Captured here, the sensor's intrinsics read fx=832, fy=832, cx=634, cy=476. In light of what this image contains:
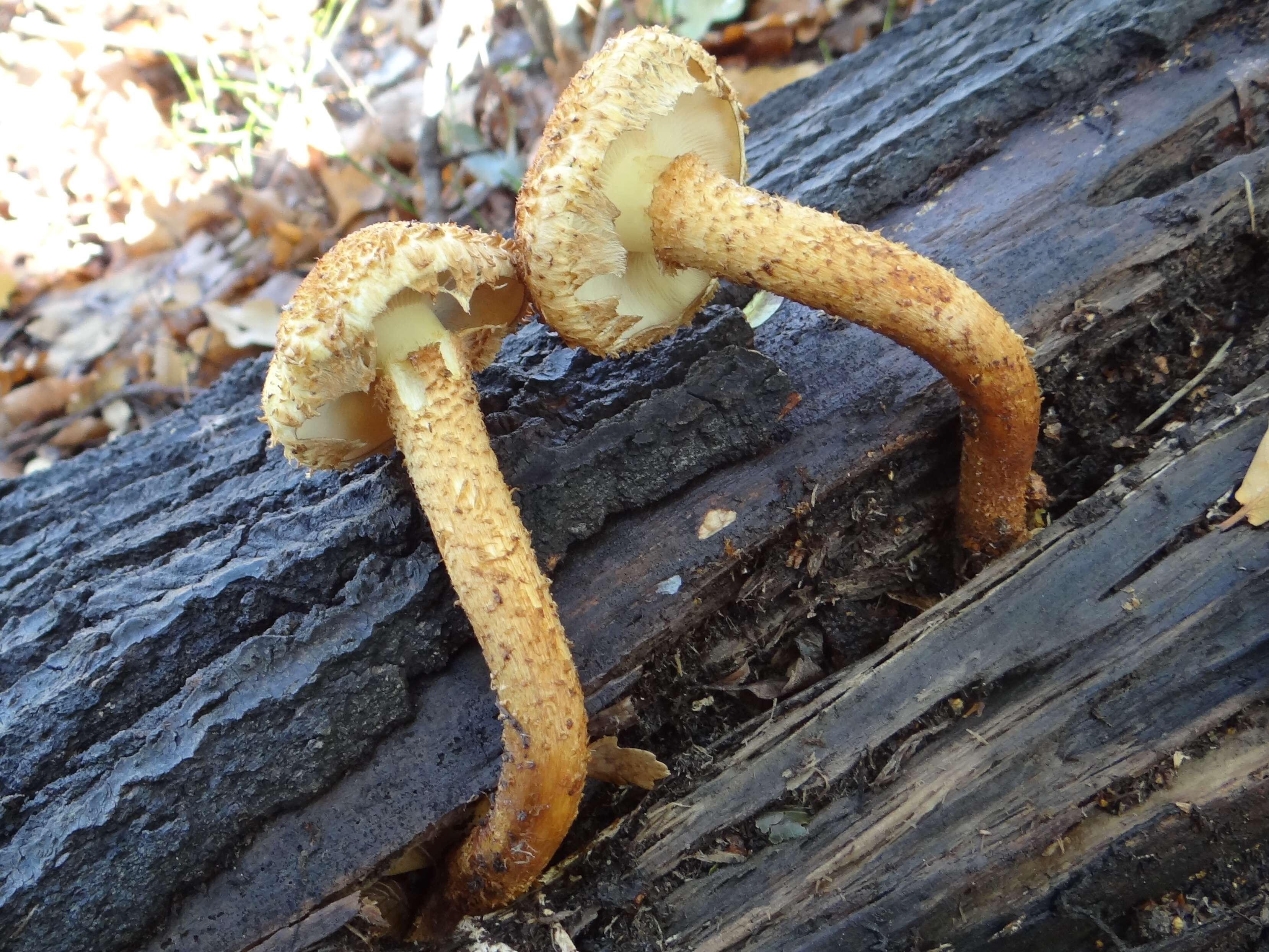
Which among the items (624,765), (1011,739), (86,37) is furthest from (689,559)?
(86,37)

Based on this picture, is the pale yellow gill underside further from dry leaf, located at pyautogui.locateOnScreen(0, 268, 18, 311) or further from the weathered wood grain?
dry leaf, located at pyautogui.locateOnScreen(0, 268, 18, 311)

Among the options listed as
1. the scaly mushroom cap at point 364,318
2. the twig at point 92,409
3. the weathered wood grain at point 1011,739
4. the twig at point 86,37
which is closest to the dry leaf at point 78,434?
the twig at point 92,409

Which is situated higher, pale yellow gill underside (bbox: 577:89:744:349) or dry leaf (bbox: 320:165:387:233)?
dry leaf (bbox: 320:165:387:233)

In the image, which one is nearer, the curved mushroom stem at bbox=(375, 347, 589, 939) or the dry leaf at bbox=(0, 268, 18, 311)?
the curved mushroom stem at bbox=(375, 347, 589, 939)

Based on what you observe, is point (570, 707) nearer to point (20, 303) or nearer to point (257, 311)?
point (257, 311)

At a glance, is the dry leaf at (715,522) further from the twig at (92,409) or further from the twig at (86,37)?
the twig at (86,37)

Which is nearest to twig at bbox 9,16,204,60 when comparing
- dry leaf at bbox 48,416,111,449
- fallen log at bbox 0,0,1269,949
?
dry leaf at bbox 48,416,111,449
